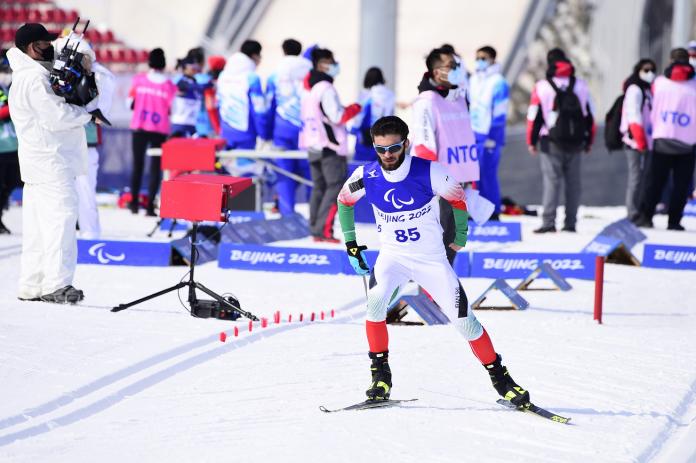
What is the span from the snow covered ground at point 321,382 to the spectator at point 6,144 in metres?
3.59

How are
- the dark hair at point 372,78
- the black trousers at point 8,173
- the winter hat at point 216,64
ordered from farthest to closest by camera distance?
the winter hat at point 216,64 → the dark hair at point 372,78 → the black trousers at point 8,173

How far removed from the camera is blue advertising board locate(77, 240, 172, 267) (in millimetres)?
12016

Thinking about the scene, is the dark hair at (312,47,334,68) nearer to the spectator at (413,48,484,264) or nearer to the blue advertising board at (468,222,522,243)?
the blue advertising board at (468,222,522,243)

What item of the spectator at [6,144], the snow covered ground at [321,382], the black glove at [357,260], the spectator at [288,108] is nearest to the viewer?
the snow covered ground at [321,382]

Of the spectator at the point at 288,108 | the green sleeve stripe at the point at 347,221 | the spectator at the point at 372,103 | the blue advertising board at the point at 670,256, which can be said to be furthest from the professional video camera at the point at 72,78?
the spectator at the point at 372,103

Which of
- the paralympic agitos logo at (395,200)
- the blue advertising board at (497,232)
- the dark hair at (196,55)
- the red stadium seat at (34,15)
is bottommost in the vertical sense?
the blue advertising board at (497,232)

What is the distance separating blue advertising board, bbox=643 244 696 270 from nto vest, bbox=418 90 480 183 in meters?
2.92

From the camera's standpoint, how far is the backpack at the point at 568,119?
14.7 m

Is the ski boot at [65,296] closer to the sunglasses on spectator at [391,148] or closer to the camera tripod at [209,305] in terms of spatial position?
the camera tripod at [209,305]

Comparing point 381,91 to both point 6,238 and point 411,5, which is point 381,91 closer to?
point 6,238

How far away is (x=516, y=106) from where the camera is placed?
36875 mm

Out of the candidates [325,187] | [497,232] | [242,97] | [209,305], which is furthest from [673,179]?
[209,305]

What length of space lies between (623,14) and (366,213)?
2322 cm

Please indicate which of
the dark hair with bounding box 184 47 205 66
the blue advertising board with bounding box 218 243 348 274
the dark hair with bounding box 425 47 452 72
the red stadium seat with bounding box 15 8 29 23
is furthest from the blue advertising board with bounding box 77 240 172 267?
the red stadium seat with bounding box 15 8 29 23
